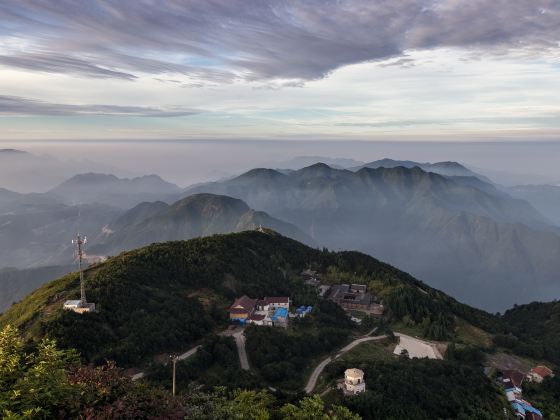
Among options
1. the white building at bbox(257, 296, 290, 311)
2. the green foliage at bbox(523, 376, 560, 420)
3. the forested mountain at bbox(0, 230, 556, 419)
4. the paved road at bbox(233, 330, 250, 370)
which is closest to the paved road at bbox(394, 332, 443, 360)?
the forested mountain at bbox(0, 230, 556, 419)

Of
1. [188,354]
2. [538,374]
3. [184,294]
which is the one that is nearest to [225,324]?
[184,294]

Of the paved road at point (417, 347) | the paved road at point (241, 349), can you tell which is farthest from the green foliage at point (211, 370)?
the paved road at point (417, 347)

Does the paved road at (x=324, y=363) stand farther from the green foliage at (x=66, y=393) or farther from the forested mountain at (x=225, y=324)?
the green foliage at (x=66, y=393)

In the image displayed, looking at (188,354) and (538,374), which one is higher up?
(188,354)

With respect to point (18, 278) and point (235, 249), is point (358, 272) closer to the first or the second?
point (235, 249)

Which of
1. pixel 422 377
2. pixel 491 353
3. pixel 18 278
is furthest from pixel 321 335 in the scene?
pixel 18 278

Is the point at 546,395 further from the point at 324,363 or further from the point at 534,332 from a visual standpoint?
the point at 534,332
